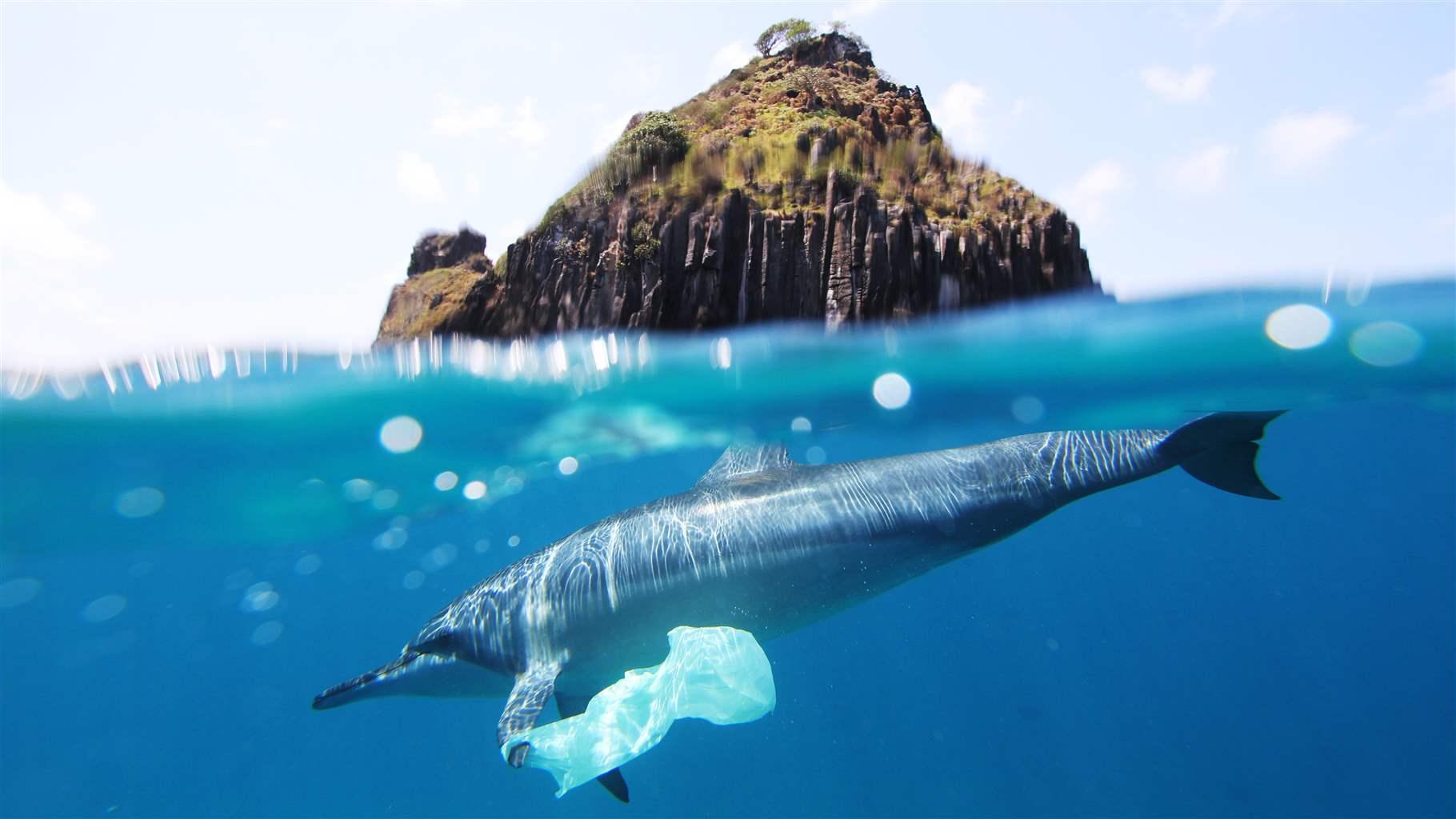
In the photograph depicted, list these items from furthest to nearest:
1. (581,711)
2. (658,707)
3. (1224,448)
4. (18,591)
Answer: (18,591) → (581,711) → (1224,448) → (658,707)

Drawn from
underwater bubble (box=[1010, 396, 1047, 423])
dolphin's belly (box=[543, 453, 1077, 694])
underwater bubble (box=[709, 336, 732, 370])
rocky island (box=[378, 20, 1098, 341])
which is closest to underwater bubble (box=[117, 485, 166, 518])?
rocky island (box=[378, 20, 1098, 341])

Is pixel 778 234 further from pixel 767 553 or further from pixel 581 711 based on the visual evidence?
pixel 581 711

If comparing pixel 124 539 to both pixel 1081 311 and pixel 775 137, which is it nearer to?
pixel 775 137

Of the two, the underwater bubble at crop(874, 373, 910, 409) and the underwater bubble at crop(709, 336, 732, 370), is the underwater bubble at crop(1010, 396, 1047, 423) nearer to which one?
the underwater bubble at crop(874, 373, 910, 409)

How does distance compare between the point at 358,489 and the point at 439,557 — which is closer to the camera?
the point at 358,489

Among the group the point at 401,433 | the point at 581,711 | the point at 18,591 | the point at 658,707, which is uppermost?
the point at 401,433

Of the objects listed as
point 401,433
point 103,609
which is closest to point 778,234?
point 401,433
